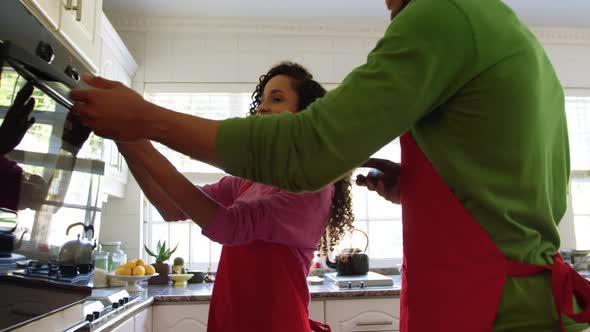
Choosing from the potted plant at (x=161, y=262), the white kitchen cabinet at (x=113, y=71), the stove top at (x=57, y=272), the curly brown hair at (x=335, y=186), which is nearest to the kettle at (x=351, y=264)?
the potted plant at (x=161, y=262)

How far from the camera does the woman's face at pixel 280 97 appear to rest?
1.22 metres

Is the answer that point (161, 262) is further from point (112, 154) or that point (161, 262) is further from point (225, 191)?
point (225, 191)

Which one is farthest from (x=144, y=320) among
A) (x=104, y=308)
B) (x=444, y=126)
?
(x=444, y=126)

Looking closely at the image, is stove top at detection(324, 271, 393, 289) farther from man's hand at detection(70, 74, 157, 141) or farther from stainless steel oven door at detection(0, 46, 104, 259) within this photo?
man's hand at detection(70, 74, 157, 141)

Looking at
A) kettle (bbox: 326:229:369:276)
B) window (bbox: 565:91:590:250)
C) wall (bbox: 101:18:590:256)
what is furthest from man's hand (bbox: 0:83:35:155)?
window (bbox: 565:91:590:250)

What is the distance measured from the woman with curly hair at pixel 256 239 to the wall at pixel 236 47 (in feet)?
6.73

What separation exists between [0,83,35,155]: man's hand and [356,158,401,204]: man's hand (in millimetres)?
550

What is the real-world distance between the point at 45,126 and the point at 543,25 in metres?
3.39

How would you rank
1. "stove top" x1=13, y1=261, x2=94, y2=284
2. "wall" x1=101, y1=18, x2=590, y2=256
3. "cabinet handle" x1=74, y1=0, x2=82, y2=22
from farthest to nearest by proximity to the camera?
"wall" x1=101, y1=18, x2=590, y2=256 < "cabinet handle" x1=74, y1=0, x2=82, y2=22 < "stove top" x1=13, y1=261, x2=94, y2=284

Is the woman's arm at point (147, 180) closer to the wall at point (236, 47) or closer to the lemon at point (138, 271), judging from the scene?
the lemon at point (138, 271)

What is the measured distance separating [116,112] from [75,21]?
0.92m

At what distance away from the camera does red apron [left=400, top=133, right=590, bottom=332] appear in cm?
62

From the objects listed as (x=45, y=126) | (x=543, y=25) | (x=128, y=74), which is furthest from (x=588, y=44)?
(x=45, y=126)

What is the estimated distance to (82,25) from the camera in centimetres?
145
